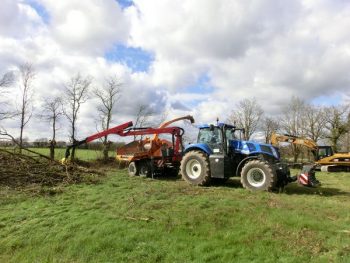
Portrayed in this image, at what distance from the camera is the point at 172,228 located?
7.97 metres

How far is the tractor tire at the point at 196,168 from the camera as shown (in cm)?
1409

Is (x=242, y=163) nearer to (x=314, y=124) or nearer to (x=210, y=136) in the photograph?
(x=210, y=136)

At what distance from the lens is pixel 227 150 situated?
13.9 metres

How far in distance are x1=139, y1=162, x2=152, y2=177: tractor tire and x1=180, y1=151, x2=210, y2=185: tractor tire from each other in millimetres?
3084

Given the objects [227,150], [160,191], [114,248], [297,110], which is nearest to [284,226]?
[114,248]

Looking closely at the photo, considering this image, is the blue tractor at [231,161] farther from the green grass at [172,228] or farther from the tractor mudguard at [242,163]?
the green grass at [172,228]

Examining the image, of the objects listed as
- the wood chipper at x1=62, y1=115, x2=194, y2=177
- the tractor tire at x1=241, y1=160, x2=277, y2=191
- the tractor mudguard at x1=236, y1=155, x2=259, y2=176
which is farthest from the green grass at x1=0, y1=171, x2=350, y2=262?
the wood chipper at x1=62, y1=115, x2=194, y2=177

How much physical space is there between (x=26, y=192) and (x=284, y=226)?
8.03 meters

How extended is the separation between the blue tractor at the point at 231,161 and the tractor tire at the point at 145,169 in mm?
2950

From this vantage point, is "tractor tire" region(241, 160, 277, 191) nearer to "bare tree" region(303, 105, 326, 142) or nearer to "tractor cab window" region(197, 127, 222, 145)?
"tractor cab window" region(197, 127, 222, 145)

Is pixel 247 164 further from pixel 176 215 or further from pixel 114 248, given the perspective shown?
pixel 114 248

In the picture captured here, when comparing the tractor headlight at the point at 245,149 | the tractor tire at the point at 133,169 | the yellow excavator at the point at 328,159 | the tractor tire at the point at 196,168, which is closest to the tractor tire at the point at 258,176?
the tractor headlight at the point at 245,149

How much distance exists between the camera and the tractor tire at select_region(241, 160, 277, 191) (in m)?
12.4

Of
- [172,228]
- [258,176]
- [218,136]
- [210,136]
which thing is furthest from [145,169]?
[172,228]
